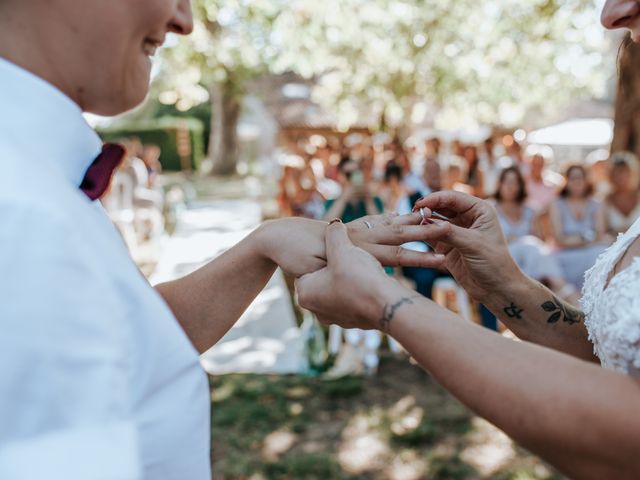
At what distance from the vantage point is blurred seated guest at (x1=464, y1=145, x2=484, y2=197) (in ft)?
29.6

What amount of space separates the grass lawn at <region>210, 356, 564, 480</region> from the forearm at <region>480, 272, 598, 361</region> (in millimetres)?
2420

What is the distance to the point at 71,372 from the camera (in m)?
0.70

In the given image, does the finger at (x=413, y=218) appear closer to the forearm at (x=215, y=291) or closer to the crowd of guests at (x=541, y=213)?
the forearm at (x=215, y=291)

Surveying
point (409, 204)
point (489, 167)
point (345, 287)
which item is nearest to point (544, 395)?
point (345, 287)

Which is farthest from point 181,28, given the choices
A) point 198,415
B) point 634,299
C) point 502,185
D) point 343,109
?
point 343,109

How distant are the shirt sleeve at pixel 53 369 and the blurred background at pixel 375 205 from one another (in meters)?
1.85

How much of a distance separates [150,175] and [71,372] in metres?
12.8

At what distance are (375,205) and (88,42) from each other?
16.8ft

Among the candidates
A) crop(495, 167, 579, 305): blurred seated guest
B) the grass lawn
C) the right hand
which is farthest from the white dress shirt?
crop(495, 167, 579, 305): blurred seated guest

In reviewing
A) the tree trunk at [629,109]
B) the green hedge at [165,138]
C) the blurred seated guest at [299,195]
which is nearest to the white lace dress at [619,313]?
the blurred seated guest at [299,195]

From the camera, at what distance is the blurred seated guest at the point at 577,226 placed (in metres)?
6.14

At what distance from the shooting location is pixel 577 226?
21.1ft

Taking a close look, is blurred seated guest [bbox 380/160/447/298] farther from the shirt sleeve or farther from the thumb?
the shirt sleeve

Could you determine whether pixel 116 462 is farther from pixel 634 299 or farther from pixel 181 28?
pixel 634 299
